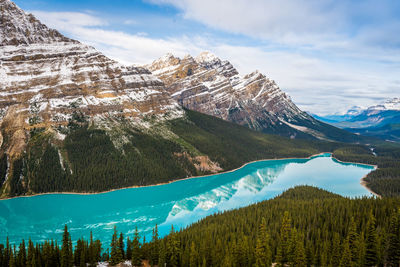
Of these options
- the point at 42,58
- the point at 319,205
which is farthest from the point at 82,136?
the point at 319,205

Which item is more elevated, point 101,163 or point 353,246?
point 101,163

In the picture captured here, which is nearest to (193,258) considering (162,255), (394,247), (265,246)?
(162,255)

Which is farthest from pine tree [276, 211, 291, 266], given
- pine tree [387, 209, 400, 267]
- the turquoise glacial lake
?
the turquoise glacial lake

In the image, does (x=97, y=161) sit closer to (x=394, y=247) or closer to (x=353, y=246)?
(x=353, y=246)

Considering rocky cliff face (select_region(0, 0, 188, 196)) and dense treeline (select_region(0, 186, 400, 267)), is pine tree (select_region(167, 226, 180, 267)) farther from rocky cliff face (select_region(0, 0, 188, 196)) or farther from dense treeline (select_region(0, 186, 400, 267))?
rocky cliff face (select_region(0, 0, 188, 196))

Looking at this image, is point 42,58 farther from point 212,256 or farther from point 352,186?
point 352,186

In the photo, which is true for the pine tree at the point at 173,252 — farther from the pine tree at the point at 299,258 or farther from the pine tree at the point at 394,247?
the pine tree at the point at 394,247

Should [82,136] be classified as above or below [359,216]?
above
